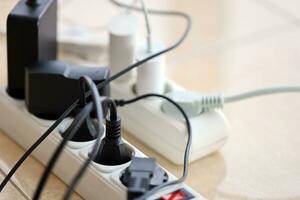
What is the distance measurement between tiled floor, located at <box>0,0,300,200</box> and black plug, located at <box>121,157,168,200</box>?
3.8 inches

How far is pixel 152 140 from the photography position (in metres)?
0.73

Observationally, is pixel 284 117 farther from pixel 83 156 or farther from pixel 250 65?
pixel 83 156

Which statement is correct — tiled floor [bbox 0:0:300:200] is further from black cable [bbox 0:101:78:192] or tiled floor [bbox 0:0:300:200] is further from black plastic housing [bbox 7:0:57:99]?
black cable [bbox 0:101:78:192]

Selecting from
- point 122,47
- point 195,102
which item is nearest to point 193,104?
point 195,102

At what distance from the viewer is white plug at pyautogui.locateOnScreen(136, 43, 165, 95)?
0.75 m

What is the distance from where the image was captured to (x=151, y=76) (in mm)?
750

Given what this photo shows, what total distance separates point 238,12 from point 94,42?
0.27m

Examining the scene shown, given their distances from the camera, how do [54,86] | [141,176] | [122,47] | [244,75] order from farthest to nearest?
[244,75] < [122,47] < [54,86] < [141,176]

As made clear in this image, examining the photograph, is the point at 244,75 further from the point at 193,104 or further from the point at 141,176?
the point at 141,176

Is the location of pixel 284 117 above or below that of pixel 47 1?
below

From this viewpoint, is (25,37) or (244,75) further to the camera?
(244,75)

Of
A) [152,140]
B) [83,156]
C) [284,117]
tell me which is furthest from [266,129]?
[83,156]

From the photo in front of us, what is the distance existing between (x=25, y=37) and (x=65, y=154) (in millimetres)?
135

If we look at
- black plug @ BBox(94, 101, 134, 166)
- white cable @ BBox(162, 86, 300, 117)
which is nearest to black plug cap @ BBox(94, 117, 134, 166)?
black plug @ BBox(94, 101, 134, 166)
